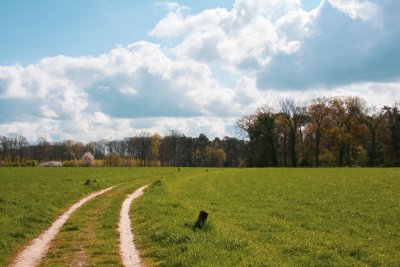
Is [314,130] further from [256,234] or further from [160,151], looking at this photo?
[256,234]

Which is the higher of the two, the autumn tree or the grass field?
the autumn tree

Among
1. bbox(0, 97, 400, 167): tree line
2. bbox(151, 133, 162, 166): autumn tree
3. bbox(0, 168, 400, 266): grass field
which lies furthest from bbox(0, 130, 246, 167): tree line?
bbox(0, 168, 400, 266): grass field

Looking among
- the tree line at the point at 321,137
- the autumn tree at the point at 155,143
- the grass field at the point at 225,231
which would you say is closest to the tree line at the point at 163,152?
the autumn tree at the point at 155,143

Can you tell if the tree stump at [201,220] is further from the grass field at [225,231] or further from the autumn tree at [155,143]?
the autumn tree at [155,143]

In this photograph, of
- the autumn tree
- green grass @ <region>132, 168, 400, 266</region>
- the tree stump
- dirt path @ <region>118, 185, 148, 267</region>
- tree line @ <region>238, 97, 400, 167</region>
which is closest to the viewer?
green grass @ <region>132, 168, 400, 266</region>

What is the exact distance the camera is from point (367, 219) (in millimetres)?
21047

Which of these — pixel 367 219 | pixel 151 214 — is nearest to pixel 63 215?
pixel 151 214

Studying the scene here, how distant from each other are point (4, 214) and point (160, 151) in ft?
524

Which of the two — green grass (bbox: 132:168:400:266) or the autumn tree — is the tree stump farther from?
the autumn tree

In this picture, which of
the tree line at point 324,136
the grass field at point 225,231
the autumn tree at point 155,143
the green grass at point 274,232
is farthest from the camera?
the autumn tree at point 155,143

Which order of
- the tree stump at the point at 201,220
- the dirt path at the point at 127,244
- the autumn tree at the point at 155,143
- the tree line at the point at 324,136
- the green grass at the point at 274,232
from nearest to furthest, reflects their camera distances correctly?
the green grass at the point at 274,232, the dirt path at the point at 127,244, the tree stump at the point at 201,220, the tree line at the point at 324,136, the autumn tree at the point at 155,143

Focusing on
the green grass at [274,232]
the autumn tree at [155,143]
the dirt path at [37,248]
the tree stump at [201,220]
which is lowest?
the dirt path at [37,248]

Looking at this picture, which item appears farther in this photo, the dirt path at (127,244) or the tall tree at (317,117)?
the tall tree at (317,117)

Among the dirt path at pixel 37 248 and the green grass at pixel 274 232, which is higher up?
the green grass at pixel 274 232
